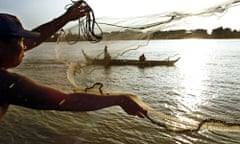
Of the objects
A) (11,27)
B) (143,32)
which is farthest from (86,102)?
(143,32)

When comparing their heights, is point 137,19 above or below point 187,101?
above

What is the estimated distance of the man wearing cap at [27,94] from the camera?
1985 mm

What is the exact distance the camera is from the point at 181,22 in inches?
214

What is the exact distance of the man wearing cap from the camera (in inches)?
78.2

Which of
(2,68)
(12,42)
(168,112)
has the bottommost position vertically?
(168,112)

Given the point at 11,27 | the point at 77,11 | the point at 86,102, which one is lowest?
the point at 86,102

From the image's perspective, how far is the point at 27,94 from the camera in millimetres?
1971

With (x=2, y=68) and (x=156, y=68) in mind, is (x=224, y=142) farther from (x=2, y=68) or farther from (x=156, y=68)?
(x=156, y=68)

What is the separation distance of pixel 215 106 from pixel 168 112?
7.77 ft

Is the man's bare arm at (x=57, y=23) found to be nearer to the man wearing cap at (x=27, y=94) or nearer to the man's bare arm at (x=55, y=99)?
the man wearing cap at (x=27, y=94)

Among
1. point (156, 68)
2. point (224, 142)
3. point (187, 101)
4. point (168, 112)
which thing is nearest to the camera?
point (224, 142)

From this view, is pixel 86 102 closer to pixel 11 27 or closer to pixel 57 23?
pixel 11 27

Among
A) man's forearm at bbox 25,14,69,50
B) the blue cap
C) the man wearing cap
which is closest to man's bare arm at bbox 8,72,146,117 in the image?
the man wearing cap

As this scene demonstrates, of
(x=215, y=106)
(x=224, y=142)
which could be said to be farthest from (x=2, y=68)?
(x=215, y=106)
